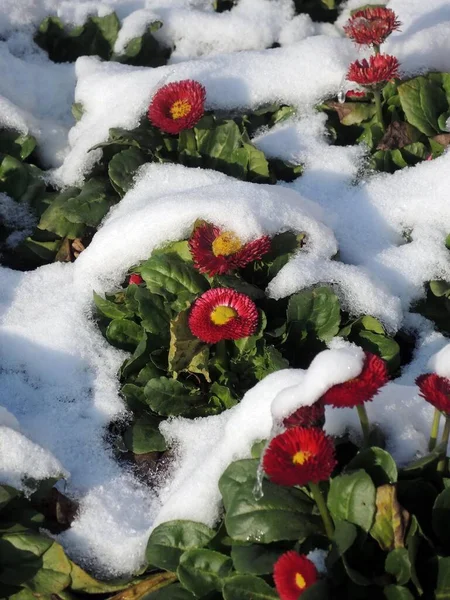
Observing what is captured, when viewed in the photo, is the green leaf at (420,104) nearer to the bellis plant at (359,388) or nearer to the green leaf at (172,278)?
the green leaf at (172,278)

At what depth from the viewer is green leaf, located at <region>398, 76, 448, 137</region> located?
11.2 ft

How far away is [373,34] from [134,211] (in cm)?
128

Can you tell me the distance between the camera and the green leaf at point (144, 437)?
2471 millimetres

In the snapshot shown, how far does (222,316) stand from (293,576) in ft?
3.12

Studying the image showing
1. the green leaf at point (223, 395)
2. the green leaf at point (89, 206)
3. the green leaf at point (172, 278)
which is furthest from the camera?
the green leaf at point (89, 206)

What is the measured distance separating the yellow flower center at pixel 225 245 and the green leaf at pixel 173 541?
92cm

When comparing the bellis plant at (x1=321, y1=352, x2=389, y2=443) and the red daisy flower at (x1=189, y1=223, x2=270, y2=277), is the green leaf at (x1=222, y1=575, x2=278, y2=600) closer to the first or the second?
the bellis plant at (x1=321, y1=352, x2=389, y2=443)

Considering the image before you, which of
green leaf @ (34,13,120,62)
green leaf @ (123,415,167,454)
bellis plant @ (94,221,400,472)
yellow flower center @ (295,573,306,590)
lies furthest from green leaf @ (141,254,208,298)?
green leaf @ (34,13,120,62)

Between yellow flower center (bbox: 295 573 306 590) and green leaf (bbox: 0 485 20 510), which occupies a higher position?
yellow flower center (bbox: 295 573 306 590)

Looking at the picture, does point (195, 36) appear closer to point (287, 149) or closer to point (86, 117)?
point (86, 117)

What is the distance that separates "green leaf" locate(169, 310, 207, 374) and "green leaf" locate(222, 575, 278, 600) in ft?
2.85

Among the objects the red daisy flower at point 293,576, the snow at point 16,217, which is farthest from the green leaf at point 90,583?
the snow at point 16,217

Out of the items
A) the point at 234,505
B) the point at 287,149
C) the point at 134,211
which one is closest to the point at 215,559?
the point at 234,505

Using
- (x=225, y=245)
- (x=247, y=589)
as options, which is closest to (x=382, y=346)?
(x=225, y=245)
